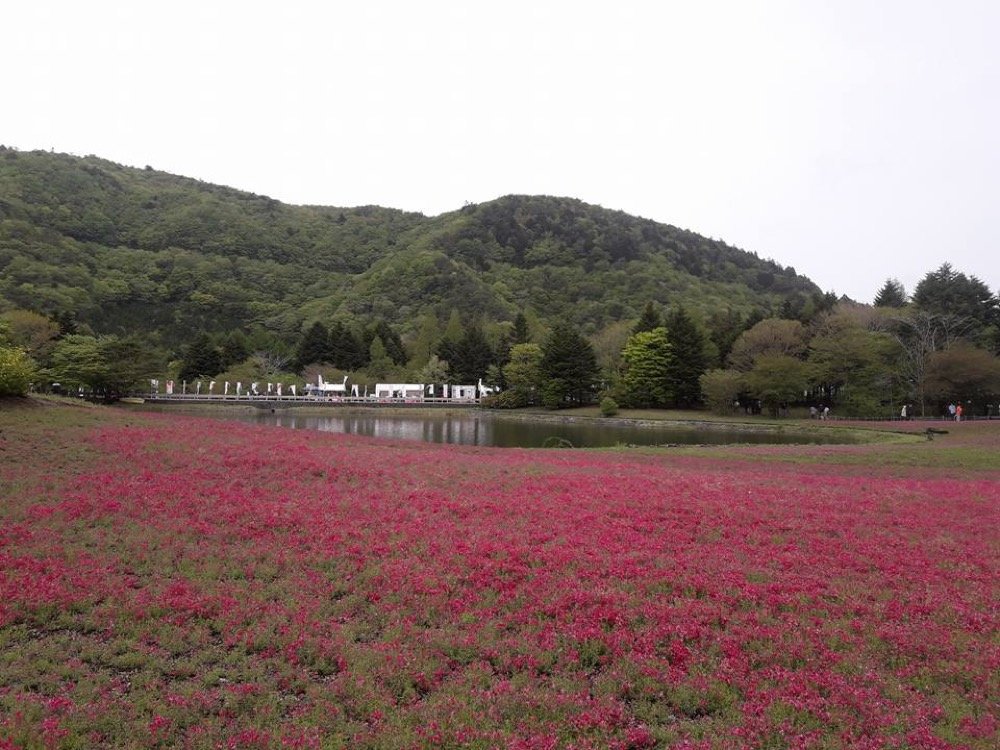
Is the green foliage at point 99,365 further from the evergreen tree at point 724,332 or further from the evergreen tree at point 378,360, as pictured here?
the evergreen tree at point 724,332

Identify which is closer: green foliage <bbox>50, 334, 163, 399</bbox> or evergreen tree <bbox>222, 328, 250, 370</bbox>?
green foliage <bbox>50, 334, 163, 399</bbox>

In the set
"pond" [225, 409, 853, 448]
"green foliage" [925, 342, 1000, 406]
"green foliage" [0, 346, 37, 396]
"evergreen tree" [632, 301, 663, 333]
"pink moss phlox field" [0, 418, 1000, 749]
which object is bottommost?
"pond" [225, 409, 853, 448]

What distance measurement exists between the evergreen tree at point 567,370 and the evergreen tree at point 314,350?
5115 centimetres

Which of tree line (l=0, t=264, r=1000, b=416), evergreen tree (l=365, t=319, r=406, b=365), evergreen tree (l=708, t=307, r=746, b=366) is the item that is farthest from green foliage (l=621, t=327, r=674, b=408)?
evergreen tree (l=365, t=319, r=406, b=365)

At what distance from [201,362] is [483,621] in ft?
366

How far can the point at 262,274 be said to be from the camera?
176 meters

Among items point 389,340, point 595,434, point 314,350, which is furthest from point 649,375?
point 314,350

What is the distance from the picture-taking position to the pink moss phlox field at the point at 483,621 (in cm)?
564

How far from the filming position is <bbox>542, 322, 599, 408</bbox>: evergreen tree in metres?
85.9

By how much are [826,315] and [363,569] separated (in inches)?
3340

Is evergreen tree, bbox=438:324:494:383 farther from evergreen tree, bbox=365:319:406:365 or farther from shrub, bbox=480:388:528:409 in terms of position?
shrub, bbox=480:388:528:409

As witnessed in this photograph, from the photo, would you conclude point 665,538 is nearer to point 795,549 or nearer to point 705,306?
point 795,549

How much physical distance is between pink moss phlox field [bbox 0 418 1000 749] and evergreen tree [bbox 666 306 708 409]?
209 ft

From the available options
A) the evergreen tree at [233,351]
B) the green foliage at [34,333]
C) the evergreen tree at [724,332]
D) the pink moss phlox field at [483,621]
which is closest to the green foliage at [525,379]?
the evergreen tree at [724,332]
